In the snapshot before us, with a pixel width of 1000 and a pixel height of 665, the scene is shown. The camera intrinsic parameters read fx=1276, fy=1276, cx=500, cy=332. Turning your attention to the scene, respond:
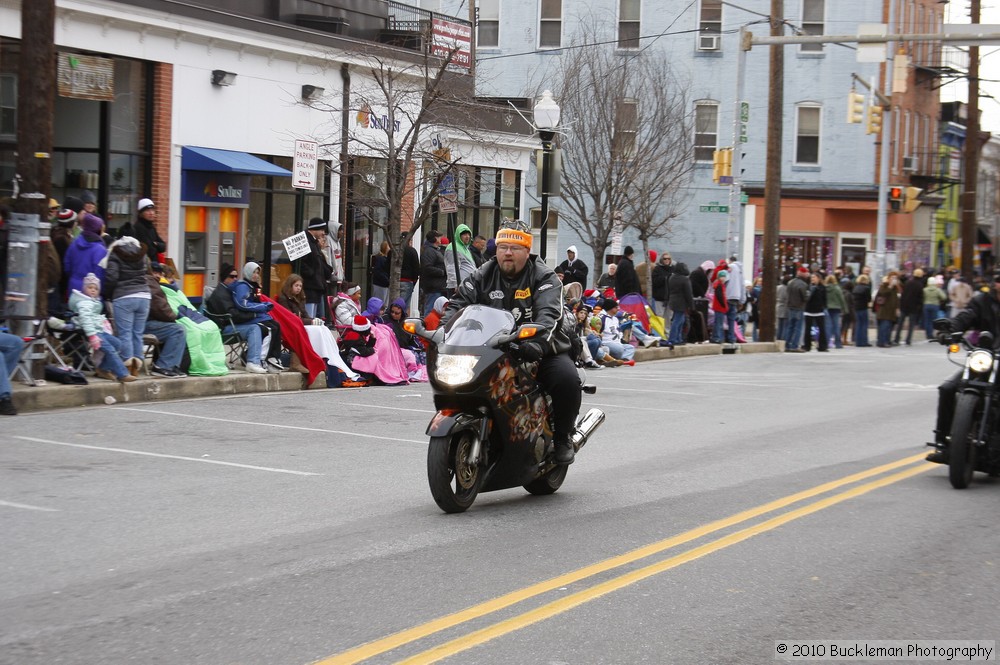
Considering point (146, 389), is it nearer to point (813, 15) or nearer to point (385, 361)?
point (385, 361)

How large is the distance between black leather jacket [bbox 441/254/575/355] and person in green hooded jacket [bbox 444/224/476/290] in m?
14.4

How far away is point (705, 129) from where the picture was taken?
155ft

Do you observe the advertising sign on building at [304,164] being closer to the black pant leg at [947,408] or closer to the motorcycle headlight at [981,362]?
the black pant leg at [947,408]

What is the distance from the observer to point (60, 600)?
6.21m

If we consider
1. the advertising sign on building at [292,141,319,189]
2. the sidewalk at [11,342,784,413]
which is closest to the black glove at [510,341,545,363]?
the sidewalk at [11,342,784,413]

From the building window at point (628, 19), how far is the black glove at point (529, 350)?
128 ft

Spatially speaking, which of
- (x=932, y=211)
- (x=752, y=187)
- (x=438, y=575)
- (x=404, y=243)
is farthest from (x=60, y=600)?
(x=932, y=211)

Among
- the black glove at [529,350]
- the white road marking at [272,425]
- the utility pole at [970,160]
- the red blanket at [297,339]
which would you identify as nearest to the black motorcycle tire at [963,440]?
the black glove at [529,350]

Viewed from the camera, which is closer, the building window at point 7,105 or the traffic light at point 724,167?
the building window at point 7,105

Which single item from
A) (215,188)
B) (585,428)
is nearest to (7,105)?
(215,188)

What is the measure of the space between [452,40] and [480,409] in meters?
20.5

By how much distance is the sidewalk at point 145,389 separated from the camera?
13.5 metres

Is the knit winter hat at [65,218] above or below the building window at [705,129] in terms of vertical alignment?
below

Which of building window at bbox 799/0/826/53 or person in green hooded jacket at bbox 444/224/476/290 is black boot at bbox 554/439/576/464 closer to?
person in green hooded jacket at bbox 444/224/476/290
